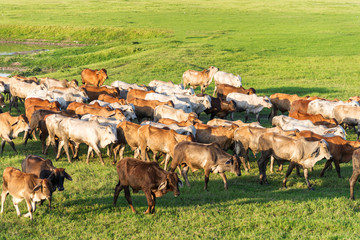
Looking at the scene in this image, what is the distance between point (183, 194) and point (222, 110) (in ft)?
29.9

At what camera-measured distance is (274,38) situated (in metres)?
50.7

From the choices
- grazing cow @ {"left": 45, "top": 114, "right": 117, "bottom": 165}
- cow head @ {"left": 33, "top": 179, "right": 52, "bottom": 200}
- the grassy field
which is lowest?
the grassy field

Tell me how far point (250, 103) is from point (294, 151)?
8.29 m

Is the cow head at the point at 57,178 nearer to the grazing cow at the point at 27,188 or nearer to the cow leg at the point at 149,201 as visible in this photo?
the grazing cow at the point at 27,188

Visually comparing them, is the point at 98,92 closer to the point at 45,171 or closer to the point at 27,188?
the point at 45,171

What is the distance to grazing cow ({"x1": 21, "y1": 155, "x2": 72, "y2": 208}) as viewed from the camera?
10.1 metres

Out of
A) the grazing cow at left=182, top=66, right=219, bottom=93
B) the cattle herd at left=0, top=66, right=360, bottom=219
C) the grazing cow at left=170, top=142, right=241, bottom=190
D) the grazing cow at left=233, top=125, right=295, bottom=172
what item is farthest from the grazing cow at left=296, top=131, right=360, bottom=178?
the grazing cow at left=182, top=66, right=219, bottom=93

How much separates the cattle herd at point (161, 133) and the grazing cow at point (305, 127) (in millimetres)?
33

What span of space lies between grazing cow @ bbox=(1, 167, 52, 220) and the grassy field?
1.34 ft

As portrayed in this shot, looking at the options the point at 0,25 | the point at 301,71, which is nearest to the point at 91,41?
the point at 0,25

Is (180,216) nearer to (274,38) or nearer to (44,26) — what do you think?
(274,38)

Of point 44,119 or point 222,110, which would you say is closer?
point 44,119

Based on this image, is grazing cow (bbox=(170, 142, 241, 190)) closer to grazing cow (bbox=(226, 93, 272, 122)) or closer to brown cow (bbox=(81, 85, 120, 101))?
grazing cow (bbox=(226, 93, 272, 122))

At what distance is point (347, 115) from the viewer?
59.9 ft
